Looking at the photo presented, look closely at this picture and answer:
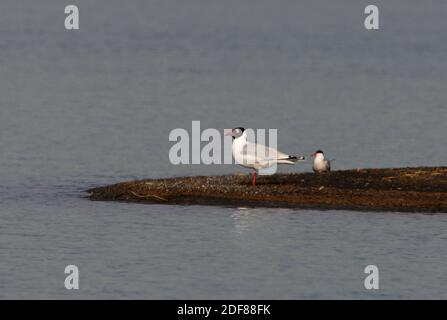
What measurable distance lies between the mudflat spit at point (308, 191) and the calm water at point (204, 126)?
0.63m

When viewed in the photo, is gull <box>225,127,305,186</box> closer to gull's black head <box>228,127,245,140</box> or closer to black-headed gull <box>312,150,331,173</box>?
gull's black head <box>228,127,245,140</box>

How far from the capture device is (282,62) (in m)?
71.8

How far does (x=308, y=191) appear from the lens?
118 feet

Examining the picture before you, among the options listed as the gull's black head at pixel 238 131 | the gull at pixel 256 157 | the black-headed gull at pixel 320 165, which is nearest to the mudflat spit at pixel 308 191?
the gull at pixel 256 157

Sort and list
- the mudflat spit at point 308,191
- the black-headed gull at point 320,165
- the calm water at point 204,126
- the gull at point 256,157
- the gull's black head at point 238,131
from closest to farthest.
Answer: the calm water at point 204,126 < the mudflat spit at point 308,191 < the gull at point 256,157 < the gull's black head at point 238,131 < the black-headed gull at point 320,165

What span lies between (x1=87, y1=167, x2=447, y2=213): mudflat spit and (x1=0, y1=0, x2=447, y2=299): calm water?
0.63 m

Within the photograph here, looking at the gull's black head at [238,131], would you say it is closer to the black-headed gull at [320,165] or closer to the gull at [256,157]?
the gull at [256,157]

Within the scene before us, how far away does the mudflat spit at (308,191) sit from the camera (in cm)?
3531

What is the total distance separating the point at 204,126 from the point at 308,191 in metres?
13.0

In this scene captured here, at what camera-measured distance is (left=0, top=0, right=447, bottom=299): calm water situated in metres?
29.7

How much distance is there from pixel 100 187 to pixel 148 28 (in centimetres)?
5250

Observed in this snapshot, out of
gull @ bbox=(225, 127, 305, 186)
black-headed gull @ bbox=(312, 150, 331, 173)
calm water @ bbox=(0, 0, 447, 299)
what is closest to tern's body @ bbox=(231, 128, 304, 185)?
gull @ bbox=(225, 127, 305, 186)

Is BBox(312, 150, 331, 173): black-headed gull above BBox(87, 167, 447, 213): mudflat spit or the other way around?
above

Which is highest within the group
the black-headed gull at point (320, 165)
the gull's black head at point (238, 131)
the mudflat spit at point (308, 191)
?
the gull's black head at point (238, 131)
